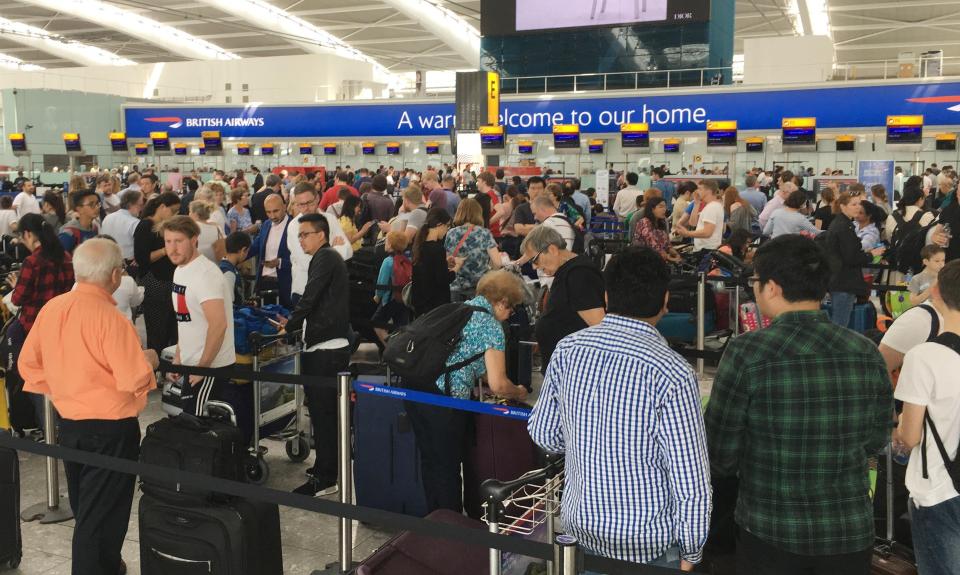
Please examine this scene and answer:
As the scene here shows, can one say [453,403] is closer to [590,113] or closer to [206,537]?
[206,537]

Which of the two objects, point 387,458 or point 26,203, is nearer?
point 387,458

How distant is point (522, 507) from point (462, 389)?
105 cm

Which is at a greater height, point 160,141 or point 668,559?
point 160,141

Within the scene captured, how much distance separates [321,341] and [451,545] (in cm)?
198

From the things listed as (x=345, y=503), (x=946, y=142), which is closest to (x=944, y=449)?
(x=345, y=503)

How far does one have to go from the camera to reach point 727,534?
3.77 m

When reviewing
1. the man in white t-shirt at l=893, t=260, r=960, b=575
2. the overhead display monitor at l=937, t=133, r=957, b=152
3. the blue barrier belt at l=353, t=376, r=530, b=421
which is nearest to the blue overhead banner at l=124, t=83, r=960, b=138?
the overhead display monitor at l=937, t=133, r=957, b=152

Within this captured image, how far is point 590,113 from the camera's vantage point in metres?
22.8

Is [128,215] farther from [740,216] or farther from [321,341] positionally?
[740,216]

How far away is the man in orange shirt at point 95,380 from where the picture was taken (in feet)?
11.9

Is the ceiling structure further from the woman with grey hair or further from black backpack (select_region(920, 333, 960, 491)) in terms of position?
black backpack (select_region(920, 333, 960, 491))

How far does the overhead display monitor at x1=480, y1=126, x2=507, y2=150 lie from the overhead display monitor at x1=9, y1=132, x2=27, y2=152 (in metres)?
13.4

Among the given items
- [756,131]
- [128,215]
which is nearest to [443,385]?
[128,215]

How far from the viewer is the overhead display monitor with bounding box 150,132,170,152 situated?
25875 mm
